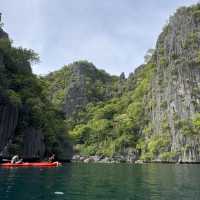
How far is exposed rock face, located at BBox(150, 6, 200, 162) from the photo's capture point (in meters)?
95.5

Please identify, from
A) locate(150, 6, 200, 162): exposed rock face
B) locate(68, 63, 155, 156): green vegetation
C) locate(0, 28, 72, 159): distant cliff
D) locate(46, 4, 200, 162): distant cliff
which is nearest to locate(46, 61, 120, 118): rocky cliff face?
locate(68, 63, 155, 156): green vegetation

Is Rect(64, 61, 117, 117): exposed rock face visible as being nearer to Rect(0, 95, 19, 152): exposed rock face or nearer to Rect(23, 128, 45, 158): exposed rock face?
Rect(23, 128, 45, 158): exposed rock face

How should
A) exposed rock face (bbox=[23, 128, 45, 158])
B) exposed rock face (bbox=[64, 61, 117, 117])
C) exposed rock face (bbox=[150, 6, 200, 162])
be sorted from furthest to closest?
exposed rock face (bbox=[64, 61, 117, 117]), exposed rock face (bbox=[150, 6, 200, 162]), exposed rock face (bbox=[23, 128, 45, 158])

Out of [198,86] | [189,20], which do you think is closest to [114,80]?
[189,20]

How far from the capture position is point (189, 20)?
11631cm

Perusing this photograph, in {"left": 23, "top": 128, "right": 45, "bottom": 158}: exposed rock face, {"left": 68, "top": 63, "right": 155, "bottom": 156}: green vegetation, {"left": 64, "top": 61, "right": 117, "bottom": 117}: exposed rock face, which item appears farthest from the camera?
{"left": 64, "top": 61, "right": 117, "bottom": 117}: exposed rock face

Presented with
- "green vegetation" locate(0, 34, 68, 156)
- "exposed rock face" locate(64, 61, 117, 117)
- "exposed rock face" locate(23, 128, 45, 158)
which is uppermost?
"exposed rock face" locate(64, 61, 117, 117)

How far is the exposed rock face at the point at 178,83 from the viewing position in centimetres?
9551

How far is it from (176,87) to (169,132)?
14031 mm

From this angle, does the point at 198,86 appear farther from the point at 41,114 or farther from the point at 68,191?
the point at 68,191

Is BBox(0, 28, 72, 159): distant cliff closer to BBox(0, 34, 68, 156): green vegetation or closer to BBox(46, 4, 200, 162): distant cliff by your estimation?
BBox(0, 34, 68, 156): green vegetation

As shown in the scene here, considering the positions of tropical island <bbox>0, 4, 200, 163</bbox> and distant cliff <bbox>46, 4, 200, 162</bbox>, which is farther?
distant cliff <bbox>46, 4, 200, 162</bbox>

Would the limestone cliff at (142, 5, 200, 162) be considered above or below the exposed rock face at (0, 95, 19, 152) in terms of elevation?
above

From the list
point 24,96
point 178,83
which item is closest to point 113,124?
point 178,83
